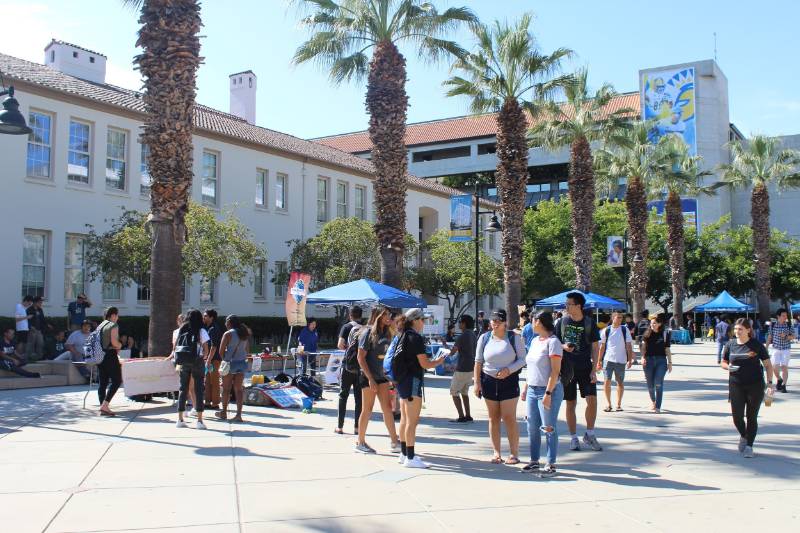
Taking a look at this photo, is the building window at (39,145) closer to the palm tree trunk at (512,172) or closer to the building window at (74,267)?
the building window at (74,267)

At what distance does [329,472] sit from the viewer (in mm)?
7727

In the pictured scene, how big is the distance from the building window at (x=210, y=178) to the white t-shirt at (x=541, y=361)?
24805 mm

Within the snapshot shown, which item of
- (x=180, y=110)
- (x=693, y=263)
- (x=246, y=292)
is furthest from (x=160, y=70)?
(x=693, y=263)

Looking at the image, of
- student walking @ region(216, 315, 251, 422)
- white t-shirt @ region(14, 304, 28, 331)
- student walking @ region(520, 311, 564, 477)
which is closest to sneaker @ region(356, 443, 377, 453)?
student walking @ region(520, 311, 564, 477)

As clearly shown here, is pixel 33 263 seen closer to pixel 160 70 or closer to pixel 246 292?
pixel 246 292

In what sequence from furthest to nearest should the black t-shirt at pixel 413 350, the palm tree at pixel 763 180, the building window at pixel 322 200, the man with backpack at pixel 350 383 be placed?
the palm tree at pixel 763 180, the building window at pixel 322 200, the man with backpack at pixel 350 383, the black t-shirt at pixel 413 350

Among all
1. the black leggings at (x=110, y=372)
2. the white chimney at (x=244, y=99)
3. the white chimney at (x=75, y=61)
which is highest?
the white chimney at (x=244, y=99)

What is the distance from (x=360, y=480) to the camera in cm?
737

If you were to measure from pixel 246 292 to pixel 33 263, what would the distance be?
944 centimetres

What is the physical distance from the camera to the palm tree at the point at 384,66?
1952 cm

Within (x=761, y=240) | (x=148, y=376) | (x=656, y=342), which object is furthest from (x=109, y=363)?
(x=761, y=240)

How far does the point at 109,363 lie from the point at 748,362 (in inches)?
359

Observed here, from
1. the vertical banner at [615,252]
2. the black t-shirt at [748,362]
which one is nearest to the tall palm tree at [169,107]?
the black t-shirt at [748,362]

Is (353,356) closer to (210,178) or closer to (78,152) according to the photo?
(78,152)
